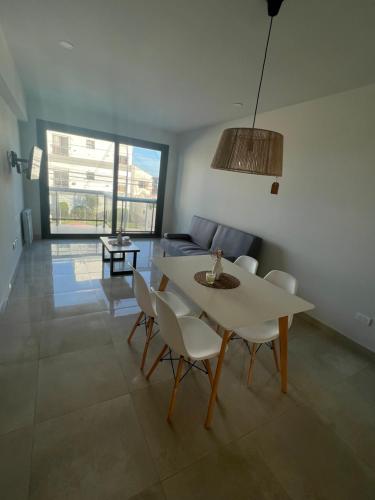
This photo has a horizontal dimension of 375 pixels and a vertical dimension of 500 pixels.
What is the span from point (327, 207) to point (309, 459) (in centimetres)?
227

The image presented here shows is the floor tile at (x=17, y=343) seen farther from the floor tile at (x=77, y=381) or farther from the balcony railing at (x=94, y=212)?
the balcony railing at (x=94, y=212)

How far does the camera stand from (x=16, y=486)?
110cm

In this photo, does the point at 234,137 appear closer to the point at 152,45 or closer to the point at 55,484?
the point at 152,45

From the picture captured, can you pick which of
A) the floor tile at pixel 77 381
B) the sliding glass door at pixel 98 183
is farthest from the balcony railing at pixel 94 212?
the floor tile at pixel 77 381

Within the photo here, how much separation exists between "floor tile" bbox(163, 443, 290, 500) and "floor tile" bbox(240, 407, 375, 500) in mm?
55

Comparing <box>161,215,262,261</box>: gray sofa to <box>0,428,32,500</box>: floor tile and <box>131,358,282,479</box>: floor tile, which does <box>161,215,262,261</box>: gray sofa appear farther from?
<box>0,428,32,500</box>: floor tile

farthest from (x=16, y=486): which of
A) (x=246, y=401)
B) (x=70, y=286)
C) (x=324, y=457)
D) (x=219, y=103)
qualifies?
(x=219, y=103)

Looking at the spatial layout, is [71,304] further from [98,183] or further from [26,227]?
[98,183]

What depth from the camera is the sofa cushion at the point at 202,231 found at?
13.5ft

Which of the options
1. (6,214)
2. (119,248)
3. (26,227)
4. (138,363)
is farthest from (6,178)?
(138,363)

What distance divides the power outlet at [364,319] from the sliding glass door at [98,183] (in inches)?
179

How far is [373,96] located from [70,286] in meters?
3.90

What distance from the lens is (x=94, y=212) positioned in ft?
18.0

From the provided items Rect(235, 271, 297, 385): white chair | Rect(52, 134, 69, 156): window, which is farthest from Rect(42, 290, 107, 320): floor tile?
Rect(52, 134, 69, 156): window
